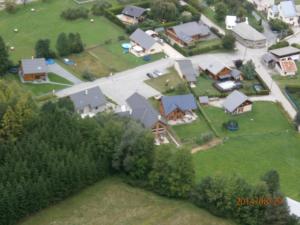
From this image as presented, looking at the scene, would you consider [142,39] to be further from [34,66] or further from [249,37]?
[34,66]

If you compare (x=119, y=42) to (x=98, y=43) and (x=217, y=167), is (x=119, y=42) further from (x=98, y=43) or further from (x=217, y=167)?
(x=217, y=167)

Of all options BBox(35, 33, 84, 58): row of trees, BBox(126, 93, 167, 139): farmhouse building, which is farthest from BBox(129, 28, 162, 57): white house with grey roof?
BBox(126, 93, 167, 139): farmhouse building

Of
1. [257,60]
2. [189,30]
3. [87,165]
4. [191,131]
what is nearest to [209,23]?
[189,30]

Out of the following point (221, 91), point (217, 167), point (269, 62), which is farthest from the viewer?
point (269, 62)

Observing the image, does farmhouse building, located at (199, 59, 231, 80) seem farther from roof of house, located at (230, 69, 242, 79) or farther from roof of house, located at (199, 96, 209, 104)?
roof of house, located at (199, 96, 209, 104)

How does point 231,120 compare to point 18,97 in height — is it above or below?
below

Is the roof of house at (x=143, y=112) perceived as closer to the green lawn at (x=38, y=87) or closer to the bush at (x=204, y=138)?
the bush at (x=204, y=138)

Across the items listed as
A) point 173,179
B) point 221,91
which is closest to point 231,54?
point 221,91
